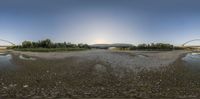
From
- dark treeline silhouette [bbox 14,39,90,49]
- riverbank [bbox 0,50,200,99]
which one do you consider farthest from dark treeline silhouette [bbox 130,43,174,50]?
riverbank [bbox 0,50,200,99]

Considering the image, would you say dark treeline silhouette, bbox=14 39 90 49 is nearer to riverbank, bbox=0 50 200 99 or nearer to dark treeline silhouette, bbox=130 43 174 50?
dark treeline silhouette, bbox=130 43 174 50

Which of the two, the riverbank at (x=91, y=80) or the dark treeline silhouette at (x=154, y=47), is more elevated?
the dark treeline silhouette at (x=154, y=47)

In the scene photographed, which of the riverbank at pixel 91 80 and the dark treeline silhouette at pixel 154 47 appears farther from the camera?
the dark treeline silhouette at pixel 154 47

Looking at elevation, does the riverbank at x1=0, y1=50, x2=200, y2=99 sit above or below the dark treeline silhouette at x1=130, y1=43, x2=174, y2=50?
below

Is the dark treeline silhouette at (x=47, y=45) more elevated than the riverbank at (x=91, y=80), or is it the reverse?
the dark treeline silhouette at (x=47, y=45)

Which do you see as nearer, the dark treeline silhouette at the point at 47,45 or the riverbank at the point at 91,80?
the riverbank at the point at 91,80

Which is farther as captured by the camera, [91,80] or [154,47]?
[154,47]

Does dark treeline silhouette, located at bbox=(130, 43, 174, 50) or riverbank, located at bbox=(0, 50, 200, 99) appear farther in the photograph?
dark treeline silhouette, located at bbox=(130, 43, 174, 50)

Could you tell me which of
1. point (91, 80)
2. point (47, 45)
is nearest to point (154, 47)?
point (47, 45)

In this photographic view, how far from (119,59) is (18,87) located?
12.2 feet

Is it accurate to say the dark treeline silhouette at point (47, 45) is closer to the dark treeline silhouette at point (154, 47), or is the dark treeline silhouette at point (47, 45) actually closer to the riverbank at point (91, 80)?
the dark treeline silhouette at point (154, 47)

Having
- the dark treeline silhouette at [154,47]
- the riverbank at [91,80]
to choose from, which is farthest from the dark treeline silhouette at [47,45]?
the riverbank at [91,80]

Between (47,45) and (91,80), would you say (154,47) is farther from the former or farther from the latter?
(91,80)

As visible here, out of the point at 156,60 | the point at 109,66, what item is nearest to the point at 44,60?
the point at 109,66
